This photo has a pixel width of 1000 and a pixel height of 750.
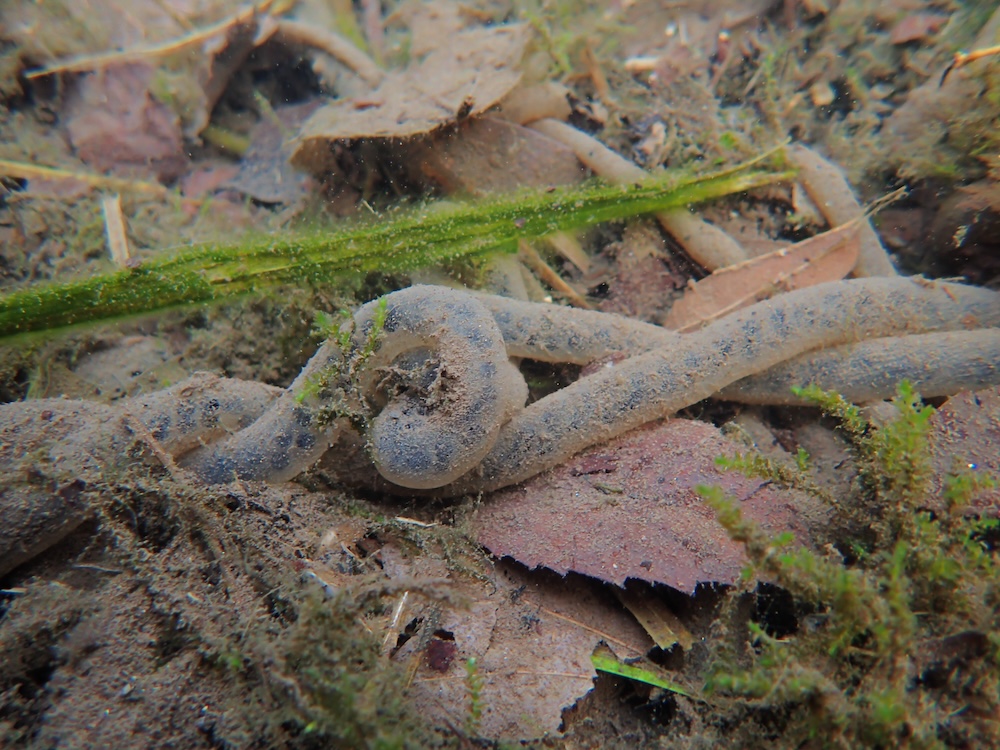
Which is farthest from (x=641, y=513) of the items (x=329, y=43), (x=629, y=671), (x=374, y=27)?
(x=374, y=27)

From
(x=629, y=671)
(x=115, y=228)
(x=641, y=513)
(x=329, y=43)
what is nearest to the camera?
(x=629, y=671)

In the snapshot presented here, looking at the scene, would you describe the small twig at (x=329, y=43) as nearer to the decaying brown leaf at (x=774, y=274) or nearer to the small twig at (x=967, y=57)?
the decaying brown leaf at (x=774, y=274)

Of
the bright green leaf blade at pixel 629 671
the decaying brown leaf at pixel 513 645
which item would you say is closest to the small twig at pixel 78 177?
the decaying brown leaf at pixel 513 645

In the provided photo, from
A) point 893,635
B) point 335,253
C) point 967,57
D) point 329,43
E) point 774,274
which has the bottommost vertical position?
point 893,635

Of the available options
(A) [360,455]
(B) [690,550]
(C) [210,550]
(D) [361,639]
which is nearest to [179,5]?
(A) [360,455]

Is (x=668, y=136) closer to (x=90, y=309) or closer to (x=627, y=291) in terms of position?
(x=627, y=291)

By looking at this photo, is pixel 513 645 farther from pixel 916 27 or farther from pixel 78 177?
pixel 916 27

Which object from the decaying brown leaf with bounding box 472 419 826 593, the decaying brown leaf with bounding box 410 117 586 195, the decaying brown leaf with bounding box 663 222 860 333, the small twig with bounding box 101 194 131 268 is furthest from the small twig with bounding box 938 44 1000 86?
the small twig with bounding box 101 194 131 268
